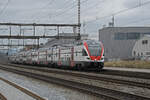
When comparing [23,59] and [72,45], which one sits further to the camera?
[23,59]

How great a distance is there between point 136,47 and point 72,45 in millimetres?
43364

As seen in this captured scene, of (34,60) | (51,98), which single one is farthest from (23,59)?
(51,98)

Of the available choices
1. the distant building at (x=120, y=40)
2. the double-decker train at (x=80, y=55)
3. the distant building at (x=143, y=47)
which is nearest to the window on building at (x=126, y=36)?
the distant building at (x=120, y=40)

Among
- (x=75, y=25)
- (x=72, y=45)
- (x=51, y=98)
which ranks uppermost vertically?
(x=75, y=25)

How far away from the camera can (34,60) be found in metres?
49.2

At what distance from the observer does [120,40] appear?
7581 centimetres

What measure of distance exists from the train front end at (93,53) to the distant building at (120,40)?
157ft

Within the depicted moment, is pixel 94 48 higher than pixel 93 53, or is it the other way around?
pixel 94 48

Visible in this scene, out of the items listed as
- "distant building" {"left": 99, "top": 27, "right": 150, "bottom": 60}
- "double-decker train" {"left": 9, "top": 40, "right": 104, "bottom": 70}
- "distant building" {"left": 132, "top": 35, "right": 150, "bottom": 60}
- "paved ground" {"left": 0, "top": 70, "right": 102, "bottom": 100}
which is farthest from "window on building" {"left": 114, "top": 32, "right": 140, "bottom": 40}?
"paved ground" {"left": 0, "top": 70, "right": 102, "bottom": 100}

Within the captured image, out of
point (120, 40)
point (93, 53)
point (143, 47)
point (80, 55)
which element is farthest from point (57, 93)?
point (120, 40)

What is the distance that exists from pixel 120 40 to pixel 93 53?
2016 inches

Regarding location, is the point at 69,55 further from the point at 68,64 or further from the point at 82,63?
the point at 82,63

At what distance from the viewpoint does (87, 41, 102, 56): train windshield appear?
26.0m

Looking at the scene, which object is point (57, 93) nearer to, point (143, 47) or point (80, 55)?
point (80, 55)
